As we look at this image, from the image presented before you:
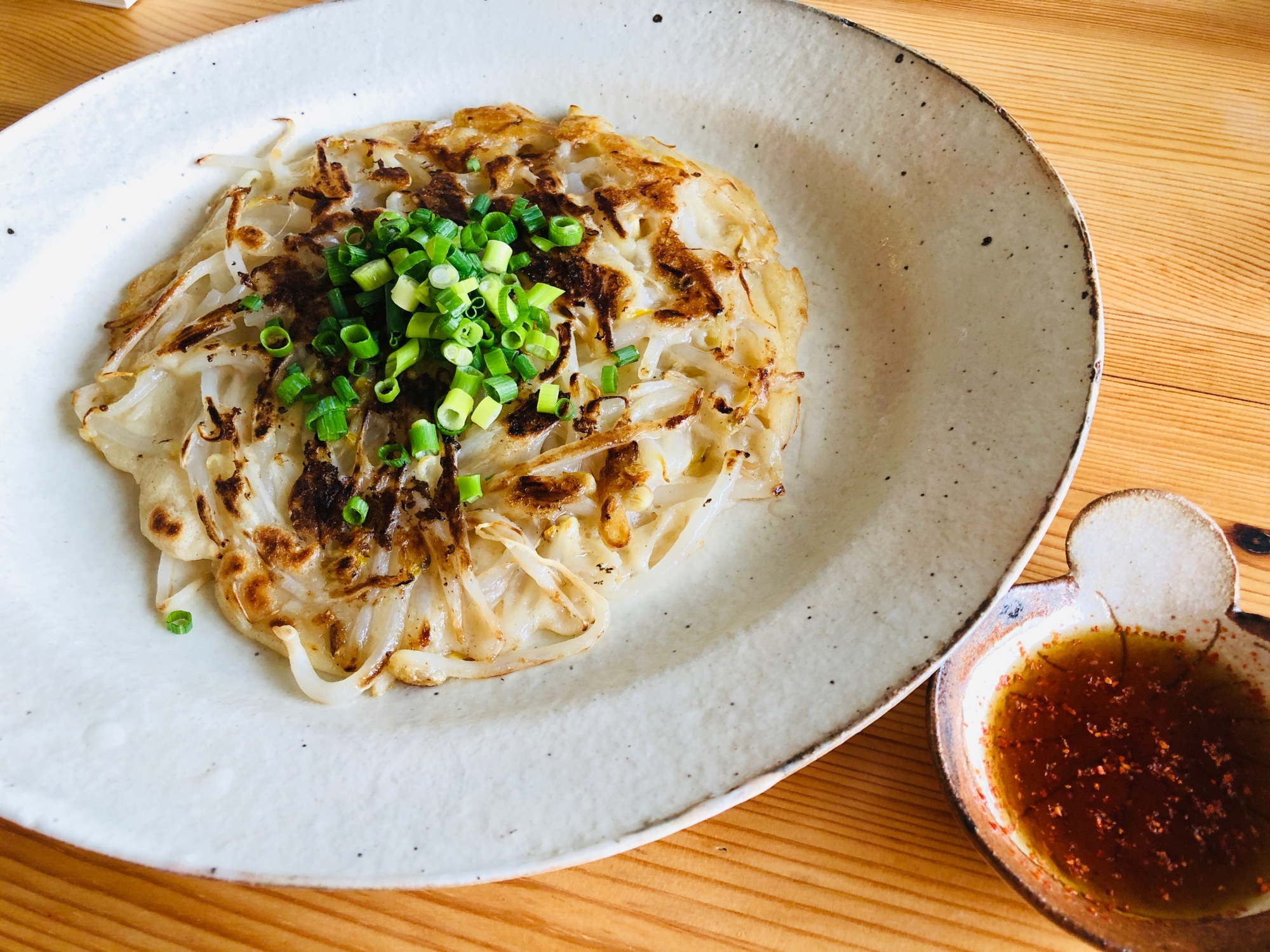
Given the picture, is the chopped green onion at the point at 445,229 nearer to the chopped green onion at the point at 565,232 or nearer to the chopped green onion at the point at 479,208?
the chopped green onion at the point at 479,208

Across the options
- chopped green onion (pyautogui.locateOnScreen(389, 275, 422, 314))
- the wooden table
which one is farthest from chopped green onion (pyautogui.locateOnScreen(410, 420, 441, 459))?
the wooden table

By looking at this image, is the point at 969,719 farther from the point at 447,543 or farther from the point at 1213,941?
the point at 447,543

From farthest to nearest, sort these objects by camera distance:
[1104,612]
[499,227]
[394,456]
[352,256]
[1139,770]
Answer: [499,227]
[352,256]
[394,456]
[1104,612]
[1139,770]

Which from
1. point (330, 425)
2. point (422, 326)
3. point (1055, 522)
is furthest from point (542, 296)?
point (1055, 522)

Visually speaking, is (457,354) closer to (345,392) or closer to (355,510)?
(345,392)

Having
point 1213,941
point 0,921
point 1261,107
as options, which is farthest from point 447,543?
point 1261,107

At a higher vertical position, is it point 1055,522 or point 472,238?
point 472,238

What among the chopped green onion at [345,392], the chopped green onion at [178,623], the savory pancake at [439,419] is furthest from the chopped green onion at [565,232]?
the chopped green onion at [178,623]
